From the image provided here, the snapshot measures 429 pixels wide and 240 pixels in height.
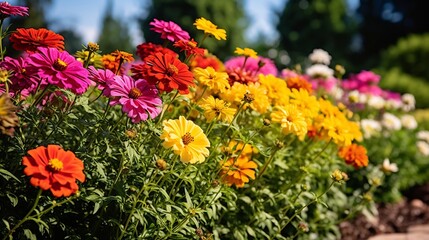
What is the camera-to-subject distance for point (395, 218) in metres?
4.12

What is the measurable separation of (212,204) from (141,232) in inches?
11.9

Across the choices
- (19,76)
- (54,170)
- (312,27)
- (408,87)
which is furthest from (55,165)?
(312,27)

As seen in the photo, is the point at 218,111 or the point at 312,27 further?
the point at 312,27

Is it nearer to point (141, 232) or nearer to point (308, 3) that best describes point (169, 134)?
point (141, 232)

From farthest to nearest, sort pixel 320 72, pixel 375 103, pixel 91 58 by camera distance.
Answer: pixel 375 103, pixel 320 72, pixel 91 58

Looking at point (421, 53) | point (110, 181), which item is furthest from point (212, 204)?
point (421, 53)

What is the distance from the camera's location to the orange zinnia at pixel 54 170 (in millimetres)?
1354

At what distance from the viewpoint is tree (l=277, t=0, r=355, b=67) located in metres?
20.9

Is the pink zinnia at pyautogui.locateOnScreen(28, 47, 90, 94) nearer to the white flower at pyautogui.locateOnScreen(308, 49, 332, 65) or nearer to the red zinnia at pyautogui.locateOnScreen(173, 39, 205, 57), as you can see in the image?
the red zinnia at pyautogui.locateOnScreen(173, 39, 205, 57)

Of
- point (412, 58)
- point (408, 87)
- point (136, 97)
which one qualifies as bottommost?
point (136, 97)

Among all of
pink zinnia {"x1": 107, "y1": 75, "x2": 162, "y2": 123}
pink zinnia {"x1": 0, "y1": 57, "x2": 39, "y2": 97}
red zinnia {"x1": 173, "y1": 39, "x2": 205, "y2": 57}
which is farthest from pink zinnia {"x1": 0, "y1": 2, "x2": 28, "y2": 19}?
red zinnia {"x1": 173, "y1": 39, "x2": 205, "y2": 57}

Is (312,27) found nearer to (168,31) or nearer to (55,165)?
(168,31)

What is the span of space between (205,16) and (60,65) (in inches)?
799

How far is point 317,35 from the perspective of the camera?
833 inches
